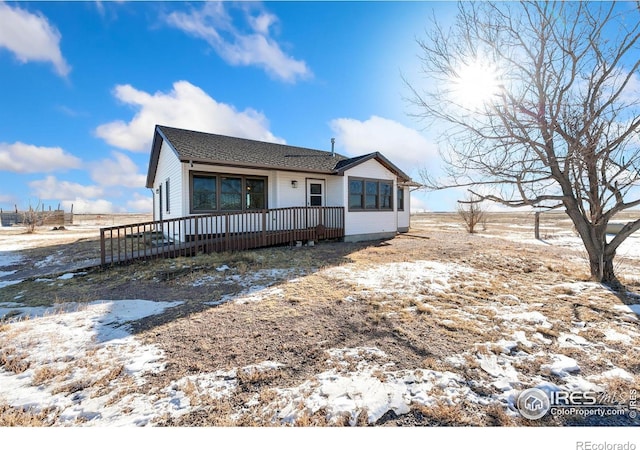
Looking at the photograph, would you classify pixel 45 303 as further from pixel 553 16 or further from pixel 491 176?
pixel 553 16

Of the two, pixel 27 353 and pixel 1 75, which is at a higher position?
pixel 1 75

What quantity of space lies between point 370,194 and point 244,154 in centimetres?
593

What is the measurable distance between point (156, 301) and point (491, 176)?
785 centimetres

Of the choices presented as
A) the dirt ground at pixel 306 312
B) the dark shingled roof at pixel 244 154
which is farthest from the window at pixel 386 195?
the dirt ground at pixel 306 312

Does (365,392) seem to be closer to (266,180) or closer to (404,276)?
(404,276)

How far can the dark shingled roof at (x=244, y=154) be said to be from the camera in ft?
30.7

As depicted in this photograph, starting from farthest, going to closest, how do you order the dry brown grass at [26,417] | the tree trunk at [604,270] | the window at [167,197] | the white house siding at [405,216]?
the white house siding at [405,216] < the window at [167,197] < the tree trunk at [604,270] < the dry brown grass at [26,417]

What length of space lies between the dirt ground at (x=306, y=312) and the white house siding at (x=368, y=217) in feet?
11.6

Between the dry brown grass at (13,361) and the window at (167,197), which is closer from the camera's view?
the dry brown grass at (13,361)

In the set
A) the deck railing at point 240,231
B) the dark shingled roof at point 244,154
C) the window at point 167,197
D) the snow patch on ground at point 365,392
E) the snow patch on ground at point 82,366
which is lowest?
the snow patch on ground at point 365,392

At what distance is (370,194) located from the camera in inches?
493

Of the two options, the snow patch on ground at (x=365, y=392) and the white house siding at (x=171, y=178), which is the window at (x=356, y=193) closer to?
the white house siding at (x=171, y=178)

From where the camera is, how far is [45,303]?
15.8ft
